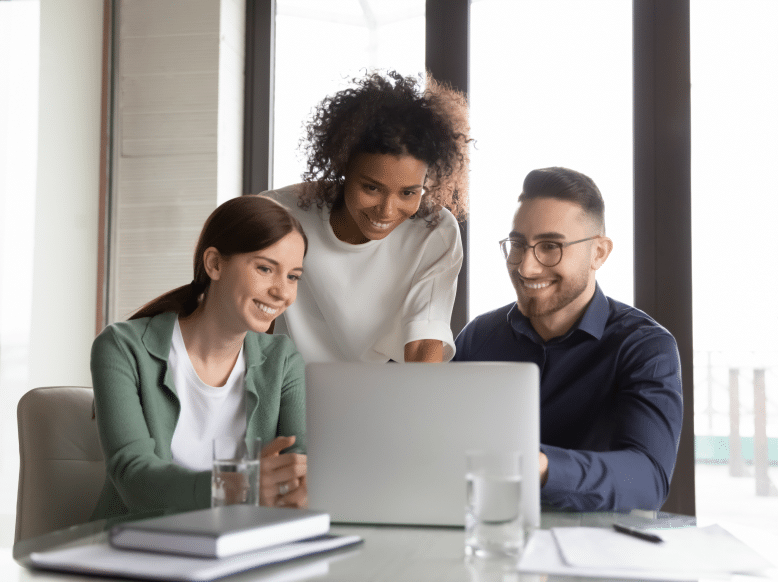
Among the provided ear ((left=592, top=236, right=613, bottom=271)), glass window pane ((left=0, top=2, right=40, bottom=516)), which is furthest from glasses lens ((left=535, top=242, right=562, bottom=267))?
glass window pane ((left=0, top=2, right=40, bottom=516))

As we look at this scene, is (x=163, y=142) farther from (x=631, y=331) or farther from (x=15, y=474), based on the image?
(x=631, y=331)

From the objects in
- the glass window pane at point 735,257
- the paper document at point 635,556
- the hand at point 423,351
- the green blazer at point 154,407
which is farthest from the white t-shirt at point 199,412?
the glass window pane at point 735,257

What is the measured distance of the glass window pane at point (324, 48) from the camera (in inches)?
118

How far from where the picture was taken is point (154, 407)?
150 cm

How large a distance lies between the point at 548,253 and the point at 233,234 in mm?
738

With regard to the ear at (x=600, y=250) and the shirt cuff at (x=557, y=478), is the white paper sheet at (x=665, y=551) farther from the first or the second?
the ear at (x=600, y=250)

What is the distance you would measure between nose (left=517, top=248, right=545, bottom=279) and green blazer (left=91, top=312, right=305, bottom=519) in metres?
0.57

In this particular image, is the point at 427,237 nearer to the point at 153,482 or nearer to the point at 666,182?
the point at 153,482

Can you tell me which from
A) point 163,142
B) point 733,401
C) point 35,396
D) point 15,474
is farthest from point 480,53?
point 15,474

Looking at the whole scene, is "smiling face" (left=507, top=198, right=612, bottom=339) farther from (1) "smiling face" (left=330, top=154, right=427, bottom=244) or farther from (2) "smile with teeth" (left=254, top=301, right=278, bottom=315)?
(2) "smile with teeth" (left=254, top=301, right=278, bottom=315)

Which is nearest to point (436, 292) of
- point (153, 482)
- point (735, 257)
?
point (153, 482)

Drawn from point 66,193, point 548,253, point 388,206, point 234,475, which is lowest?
point 234,475

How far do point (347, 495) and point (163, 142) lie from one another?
2.19 meters

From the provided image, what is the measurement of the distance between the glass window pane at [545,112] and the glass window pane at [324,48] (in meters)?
0.30
